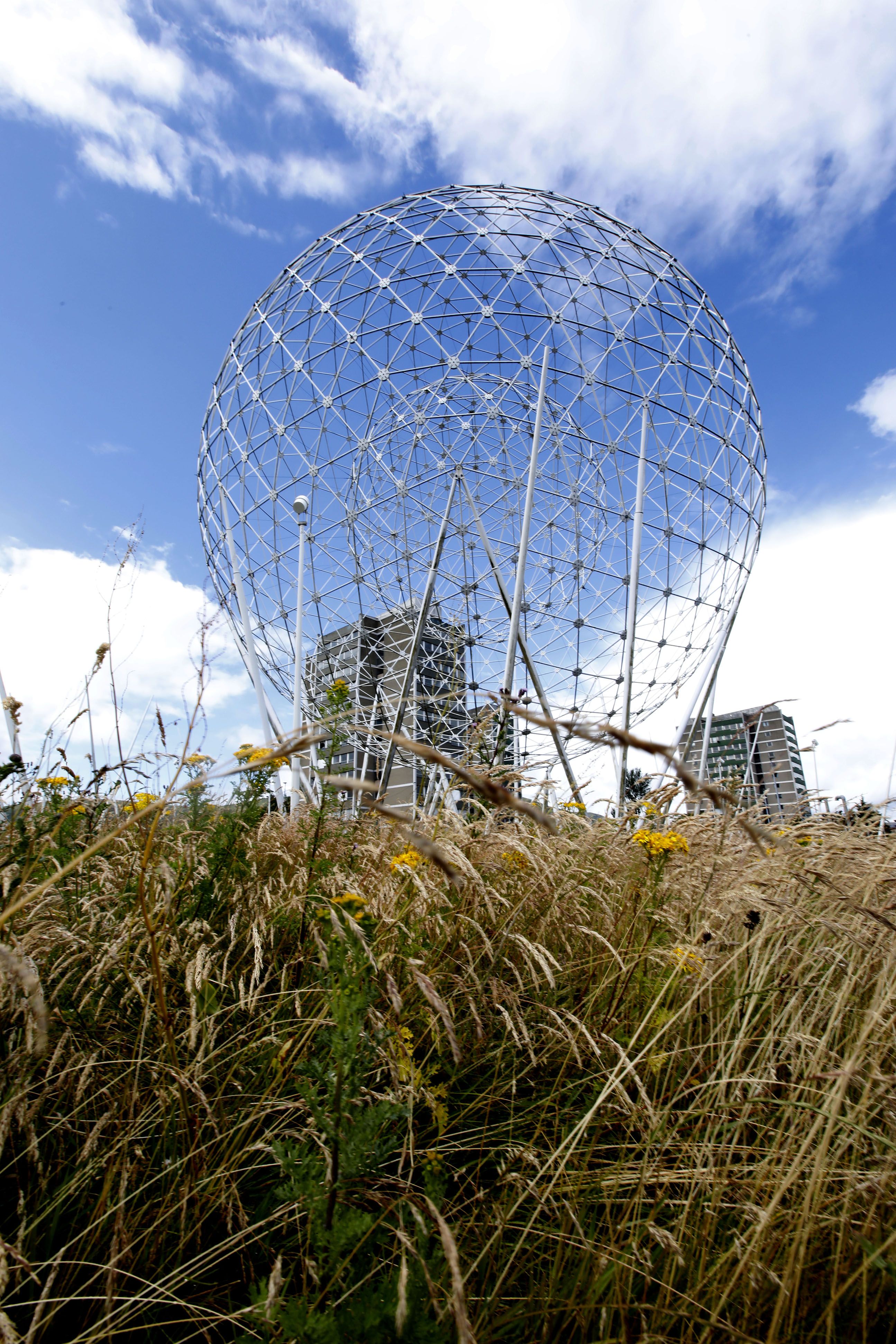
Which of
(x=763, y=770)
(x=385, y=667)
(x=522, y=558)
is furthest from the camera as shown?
(x=385, y=667)

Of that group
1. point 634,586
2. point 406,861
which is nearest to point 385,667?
point 634,586

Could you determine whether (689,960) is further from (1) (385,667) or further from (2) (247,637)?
(1) (385,667)

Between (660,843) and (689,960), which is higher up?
(660,843)

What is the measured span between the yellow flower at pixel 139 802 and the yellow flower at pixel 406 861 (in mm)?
1102

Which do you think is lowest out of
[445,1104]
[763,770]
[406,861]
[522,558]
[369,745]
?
[445,1104]

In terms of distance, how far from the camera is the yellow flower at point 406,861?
2.40 m

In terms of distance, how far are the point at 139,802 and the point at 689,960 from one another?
2746 mm

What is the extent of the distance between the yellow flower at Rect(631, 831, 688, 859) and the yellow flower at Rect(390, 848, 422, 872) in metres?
0.88

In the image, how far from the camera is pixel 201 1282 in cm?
141

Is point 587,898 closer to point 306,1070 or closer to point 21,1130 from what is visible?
point 306,1070

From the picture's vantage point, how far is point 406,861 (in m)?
2.59

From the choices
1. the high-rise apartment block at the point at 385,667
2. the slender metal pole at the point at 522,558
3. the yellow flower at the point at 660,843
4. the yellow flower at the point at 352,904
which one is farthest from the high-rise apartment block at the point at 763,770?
the high-rise apartment block at the point at 385,667

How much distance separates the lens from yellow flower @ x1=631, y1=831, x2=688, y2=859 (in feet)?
7.68

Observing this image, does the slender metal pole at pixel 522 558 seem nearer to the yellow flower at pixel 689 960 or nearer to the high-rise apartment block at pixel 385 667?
the high-rise apartment block at pixel 385 667
